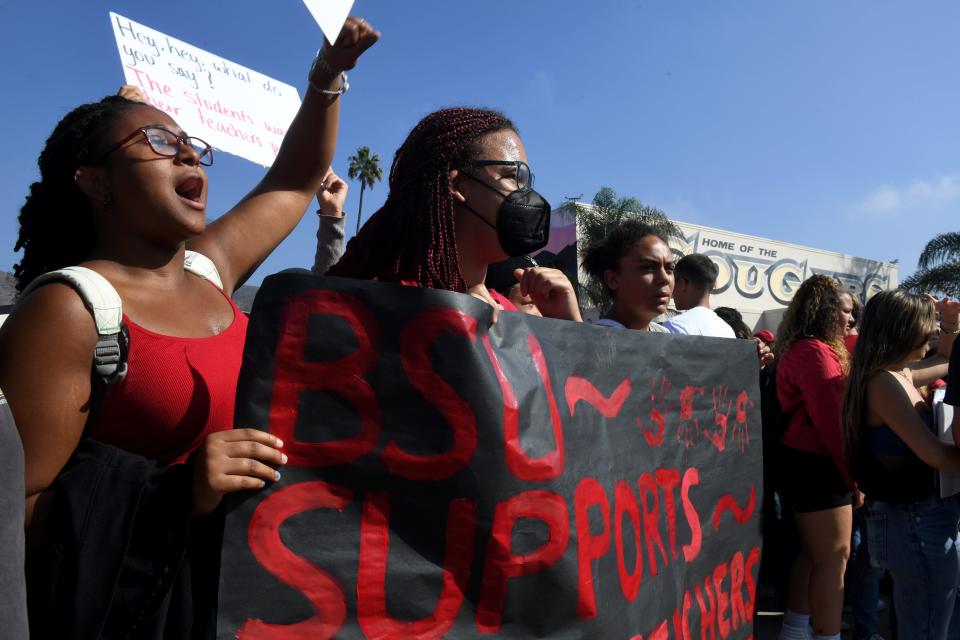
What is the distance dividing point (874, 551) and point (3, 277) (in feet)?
12.8

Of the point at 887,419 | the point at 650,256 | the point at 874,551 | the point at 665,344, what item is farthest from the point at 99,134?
the point at 874,551

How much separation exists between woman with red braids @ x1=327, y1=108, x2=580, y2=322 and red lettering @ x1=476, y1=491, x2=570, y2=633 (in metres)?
0.51

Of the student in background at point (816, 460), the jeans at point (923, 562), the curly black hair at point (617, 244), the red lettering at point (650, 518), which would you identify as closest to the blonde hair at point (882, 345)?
the student in background at point (816, 460)

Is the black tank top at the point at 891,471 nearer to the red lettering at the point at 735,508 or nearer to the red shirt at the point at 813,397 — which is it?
the red shirt at the point at 813,397

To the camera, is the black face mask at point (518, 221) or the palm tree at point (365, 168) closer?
the black face mask at point (518, 221)

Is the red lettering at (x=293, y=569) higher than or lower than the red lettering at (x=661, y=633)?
higher

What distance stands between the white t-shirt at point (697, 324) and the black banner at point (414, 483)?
1979 millimetres

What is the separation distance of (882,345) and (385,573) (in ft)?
8.54

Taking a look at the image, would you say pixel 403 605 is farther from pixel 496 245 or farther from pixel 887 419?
pixel 887 419

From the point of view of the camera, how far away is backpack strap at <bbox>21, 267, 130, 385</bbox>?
3.81 ft

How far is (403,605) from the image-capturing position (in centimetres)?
127

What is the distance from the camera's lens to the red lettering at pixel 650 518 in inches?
66.8

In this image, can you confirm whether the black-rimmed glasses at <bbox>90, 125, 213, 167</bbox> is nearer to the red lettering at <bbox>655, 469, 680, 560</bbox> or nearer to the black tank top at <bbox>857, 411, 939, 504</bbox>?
the red lettering at <bbox>655, 469, 680, 560</bbox>

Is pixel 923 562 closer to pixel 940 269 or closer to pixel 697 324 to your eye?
pixel 697 324
